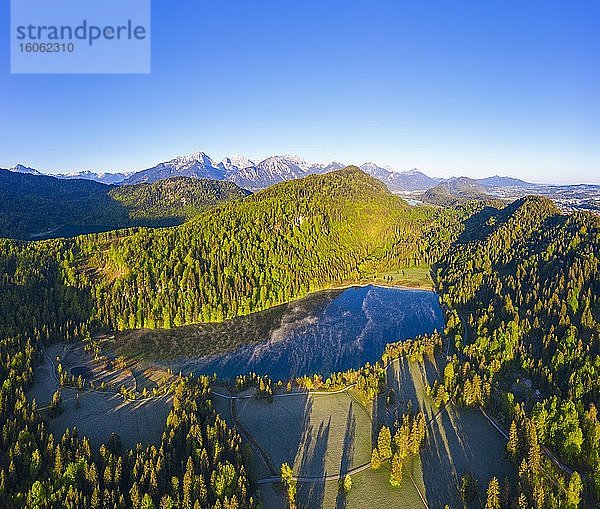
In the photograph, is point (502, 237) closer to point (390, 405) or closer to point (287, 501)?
point (390, 405)

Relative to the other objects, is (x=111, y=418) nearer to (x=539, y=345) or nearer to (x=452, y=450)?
(x=452, y=450)

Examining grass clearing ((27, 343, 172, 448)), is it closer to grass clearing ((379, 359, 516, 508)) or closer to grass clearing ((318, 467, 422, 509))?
grass clearing ((318, 467, 422, 509))

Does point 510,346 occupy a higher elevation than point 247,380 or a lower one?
higher

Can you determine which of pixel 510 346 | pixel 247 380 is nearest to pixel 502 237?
pixel 510 346

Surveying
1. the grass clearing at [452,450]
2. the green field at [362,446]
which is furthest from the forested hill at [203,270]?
the grass clearing at [452,450]

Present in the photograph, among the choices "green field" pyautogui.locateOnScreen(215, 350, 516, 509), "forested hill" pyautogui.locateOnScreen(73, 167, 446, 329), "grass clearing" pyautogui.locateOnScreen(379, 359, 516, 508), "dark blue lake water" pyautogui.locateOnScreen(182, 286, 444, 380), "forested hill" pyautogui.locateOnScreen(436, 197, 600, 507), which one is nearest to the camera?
"green field" pyautogui.locateOnScreen(215, 350, 516, 509)

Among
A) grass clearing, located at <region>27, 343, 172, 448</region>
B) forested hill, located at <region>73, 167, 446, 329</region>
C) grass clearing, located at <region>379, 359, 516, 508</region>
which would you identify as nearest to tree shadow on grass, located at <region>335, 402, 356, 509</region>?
grass clearing, located at <region>379, 359, 516, 508</region>

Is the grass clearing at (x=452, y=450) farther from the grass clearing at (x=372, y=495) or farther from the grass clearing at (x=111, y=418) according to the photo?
the grass clearing at (x=111, y=418)

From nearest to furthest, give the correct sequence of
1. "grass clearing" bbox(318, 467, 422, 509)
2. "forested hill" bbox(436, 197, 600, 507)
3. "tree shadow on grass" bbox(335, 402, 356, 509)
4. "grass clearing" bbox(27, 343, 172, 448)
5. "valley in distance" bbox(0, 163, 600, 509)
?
"grass clearing" bbox(318, 467, 422, 509), "valley in distance" bbox(0, 163, 600, 509), "tree shadow on grass" bbox(335, 402, 356, 509), "forested hill" bbox(436, 197, 600, 507), "grass clearing" bbox(27, 343, 172, 448)
